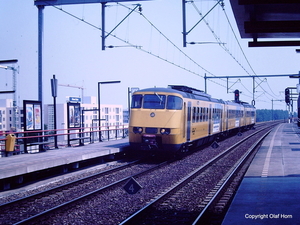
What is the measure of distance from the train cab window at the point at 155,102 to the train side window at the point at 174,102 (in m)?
0.23

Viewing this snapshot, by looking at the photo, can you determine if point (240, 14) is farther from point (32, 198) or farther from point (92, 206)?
point (32, 198)

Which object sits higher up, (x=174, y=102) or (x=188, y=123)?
(x=174, y=102)

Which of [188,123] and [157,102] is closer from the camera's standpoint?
[157,102]

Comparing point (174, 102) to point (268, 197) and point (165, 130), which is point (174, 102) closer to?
point (165, 130)

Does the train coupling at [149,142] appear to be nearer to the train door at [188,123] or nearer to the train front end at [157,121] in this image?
the train front end at [157,121]

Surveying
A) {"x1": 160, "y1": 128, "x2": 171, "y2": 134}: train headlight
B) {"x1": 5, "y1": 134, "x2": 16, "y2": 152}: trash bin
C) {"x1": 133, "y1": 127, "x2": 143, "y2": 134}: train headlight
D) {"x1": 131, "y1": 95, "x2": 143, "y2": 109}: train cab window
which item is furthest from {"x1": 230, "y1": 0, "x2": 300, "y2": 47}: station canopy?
{"x1": 5, "y1": 134, "x2": 16, "y2": 152}: trash bin

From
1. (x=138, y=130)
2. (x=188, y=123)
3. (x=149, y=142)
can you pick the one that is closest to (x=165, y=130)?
(x=149, y=142)

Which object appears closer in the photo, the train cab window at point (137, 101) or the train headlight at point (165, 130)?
the train headlight at point (165, 130)

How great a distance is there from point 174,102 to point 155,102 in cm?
86

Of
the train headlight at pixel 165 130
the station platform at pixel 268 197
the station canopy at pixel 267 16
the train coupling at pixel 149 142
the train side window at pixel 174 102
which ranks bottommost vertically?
the station platform at pixel 268 197

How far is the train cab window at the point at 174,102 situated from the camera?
16.8 m

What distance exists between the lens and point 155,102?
17062 millimetres

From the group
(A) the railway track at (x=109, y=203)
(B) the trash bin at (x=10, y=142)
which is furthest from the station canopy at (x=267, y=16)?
(B) the trash bin at (x=10, y=142)

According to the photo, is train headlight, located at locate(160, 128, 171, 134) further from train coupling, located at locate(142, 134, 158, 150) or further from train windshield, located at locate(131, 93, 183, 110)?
train windshield, located at locate(131, 93, 183, 110)
